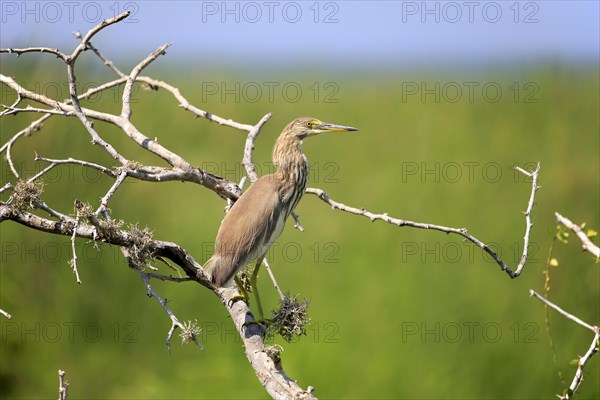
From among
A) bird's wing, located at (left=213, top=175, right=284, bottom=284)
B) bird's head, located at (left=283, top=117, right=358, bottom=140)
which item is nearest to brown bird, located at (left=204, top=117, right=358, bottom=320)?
bird's wing, located at (left=213, top=175, right=284, bottom=284)

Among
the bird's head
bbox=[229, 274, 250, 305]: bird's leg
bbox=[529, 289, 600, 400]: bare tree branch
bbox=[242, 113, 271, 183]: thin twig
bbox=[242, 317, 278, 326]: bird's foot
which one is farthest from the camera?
the bird's head

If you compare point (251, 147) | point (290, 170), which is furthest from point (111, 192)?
point (290, 170)

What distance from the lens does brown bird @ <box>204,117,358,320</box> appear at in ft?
9.09

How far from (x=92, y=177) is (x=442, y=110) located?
18.3 ft

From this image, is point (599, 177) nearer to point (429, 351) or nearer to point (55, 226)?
point (429, 351)

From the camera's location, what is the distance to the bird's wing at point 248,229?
280 cm

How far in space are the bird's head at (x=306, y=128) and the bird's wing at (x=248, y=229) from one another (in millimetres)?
506

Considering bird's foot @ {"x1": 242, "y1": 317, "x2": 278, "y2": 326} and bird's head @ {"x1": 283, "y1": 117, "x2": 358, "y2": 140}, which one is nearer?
bird's foot @ {"x1": 242, "y1": 317, "x2": 278, "y2": 326}

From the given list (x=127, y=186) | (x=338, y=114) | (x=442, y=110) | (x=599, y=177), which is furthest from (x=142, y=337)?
(x=338, y=114)

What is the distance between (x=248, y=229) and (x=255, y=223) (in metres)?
0.04

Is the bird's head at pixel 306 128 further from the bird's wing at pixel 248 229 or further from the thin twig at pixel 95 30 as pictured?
the thin twig at pixel 95 30

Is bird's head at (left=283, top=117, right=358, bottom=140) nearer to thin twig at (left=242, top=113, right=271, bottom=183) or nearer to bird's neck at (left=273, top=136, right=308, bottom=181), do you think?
bird's neck at (left=273, top=136, right=308, bottom=181)

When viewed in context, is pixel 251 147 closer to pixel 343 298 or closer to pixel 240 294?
pixel 240 294

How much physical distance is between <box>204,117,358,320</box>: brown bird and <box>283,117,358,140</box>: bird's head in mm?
164
